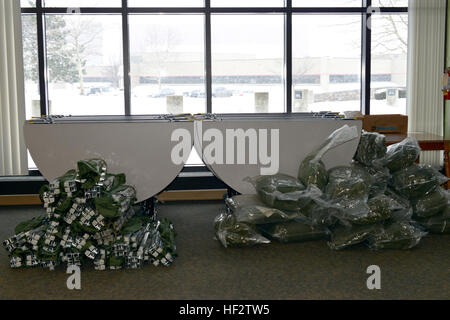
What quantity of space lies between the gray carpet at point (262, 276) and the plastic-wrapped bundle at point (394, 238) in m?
0.04

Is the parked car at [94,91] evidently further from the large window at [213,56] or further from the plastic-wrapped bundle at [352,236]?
the plastic-wrapped bundle at [352,236]

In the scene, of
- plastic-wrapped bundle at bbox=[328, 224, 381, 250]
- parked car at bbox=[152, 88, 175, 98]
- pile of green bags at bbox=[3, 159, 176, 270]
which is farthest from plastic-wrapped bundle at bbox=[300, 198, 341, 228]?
parked car at bbox=[152, 88, 175, 98]

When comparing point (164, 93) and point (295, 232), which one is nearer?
point (295, 232)

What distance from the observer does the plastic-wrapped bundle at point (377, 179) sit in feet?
9.51

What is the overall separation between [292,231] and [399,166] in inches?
31.0

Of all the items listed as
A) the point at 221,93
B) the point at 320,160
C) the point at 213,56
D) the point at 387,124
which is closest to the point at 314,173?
the point at 320,160

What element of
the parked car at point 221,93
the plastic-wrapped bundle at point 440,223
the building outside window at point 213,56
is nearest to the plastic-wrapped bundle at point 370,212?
the plastic-wrapped bundle at point 440,223

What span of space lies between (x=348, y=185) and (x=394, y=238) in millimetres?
358

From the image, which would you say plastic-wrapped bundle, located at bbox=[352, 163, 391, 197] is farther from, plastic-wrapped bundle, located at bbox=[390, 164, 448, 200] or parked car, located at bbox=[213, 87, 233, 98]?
parked car, located at bbox=[213, 87, 233, 98]

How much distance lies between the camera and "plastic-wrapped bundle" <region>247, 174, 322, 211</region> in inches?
109

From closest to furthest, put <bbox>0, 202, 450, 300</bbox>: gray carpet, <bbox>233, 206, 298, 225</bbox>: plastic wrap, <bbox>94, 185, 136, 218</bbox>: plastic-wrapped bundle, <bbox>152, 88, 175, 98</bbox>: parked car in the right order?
1. <bbox>0, 202, 450, 300</bbox>: gray carpet
2. <bbox>94, 185, 136, 218</bbox>: plastic-wrapped bundle
3. <bbox>233, 206, 298, 225</bbox>: plastic wrap
4. <bbox>152, 88, 175, 98</bbox>: parked car

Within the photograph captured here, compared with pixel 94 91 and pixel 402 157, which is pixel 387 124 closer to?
pixel 402 157

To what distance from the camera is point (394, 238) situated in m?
2.66

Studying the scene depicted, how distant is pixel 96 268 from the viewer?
244 cm
